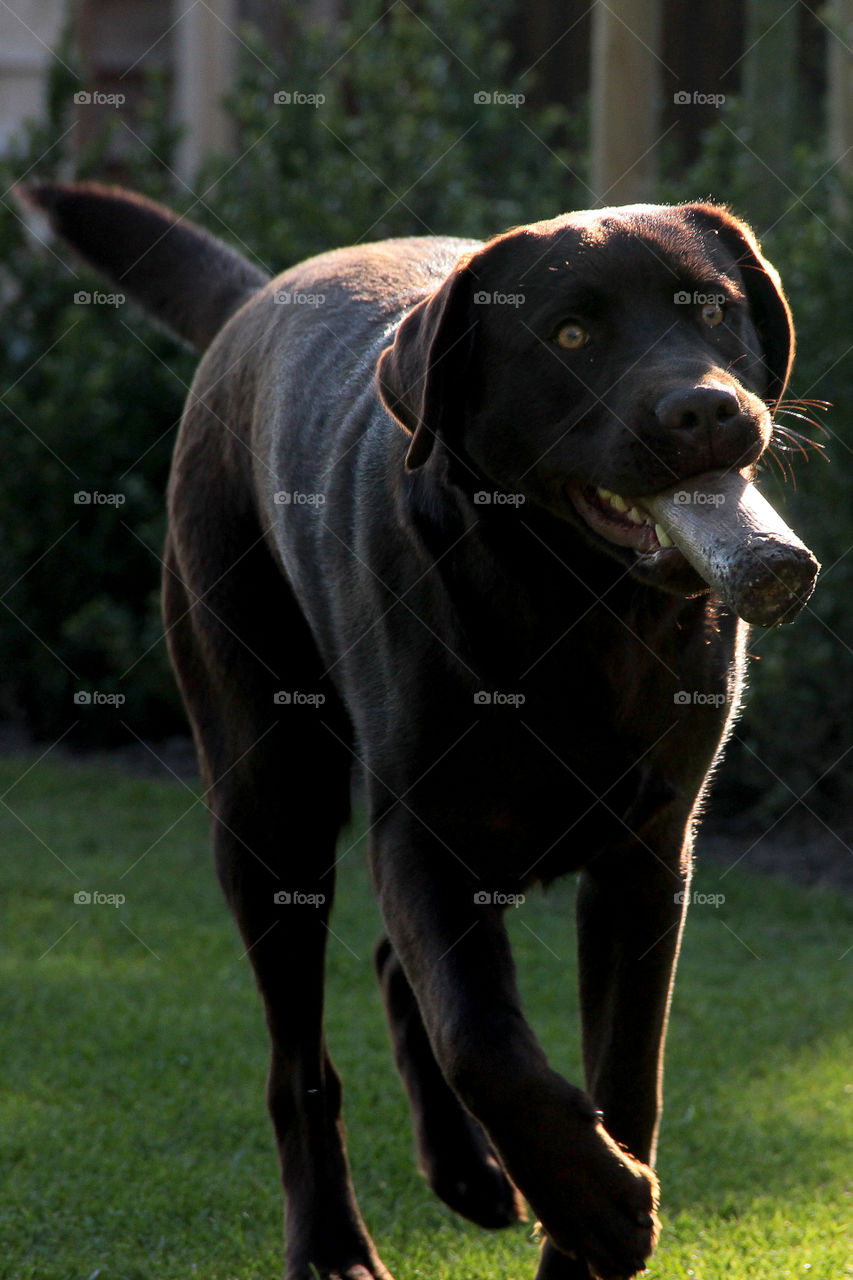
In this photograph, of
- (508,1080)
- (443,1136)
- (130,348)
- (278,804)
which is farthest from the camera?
(130,348)

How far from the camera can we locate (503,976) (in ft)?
8.61

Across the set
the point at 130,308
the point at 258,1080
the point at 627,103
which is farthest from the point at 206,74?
the point at 258,1080

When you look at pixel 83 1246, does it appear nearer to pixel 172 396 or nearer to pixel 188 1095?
pixel 188 1095

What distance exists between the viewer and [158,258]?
13.7 feet

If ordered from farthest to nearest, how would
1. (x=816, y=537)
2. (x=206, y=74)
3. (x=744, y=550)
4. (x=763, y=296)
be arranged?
(x=206, y=74) < (x=816, y=537) < (x=763, y=296) < (x=744, y=550)

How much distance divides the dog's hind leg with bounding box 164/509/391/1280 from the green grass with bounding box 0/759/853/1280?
30cm

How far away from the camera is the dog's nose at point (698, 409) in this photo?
7.59 feet

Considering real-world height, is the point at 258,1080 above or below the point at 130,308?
below

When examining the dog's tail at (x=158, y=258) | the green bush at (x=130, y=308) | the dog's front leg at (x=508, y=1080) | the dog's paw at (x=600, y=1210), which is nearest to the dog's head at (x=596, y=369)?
the dog's front leg at (x=508, y=1080)

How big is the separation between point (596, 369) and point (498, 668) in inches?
20.8

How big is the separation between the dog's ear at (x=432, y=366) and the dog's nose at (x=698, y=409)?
45 centimetres

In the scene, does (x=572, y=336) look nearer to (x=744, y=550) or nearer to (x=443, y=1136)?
(x=744, y=550)

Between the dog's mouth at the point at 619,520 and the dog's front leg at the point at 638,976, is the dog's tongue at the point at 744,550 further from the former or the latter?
the dog's front leg at the point at 638,976

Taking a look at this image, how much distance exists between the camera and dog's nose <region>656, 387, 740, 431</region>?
7.59 feet
